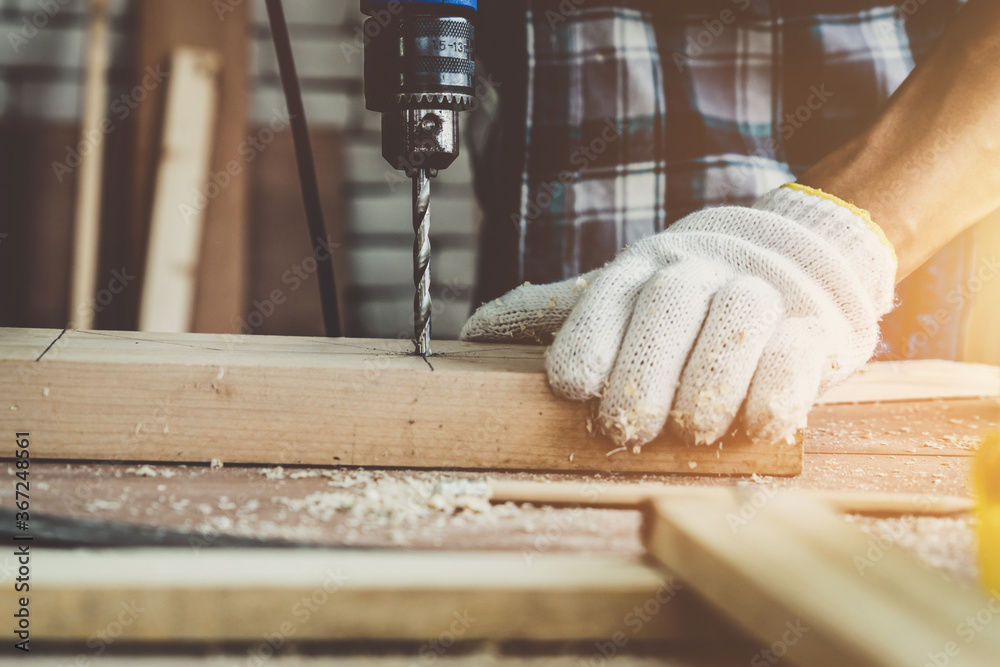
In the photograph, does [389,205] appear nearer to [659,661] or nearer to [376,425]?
[376,425]

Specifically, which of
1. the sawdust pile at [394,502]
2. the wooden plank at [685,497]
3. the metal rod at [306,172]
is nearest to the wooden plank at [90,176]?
the metal rod at [306,172]

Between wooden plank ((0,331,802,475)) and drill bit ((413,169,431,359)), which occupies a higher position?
drill bit ((413,169,431,359))

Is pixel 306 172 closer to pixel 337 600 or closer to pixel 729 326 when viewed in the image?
pixel 729 326

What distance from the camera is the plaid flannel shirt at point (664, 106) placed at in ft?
4.68

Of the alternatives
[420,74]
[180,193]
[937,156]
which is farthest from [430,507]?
[180,193]

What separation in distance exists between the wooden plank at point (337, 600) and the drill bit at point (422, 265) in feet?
1.49

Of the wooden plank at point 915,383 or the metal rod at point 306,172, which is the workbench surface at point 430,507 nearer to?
the wooden plank at point 915,383

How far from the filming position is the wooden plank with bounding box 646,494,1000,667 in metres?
0.39

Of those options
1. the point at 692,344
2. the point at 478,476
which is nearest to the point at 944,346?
the point at 692,344

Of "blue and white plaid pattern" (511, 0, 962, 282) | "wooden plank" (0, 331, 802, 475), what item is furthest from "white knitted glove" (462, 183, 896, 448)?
"blue and white plaid pattern" (511, 0, 962, 282)

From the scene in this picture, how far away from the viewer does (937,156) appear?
1.03 m

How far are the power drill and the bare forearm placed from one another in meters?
0.54

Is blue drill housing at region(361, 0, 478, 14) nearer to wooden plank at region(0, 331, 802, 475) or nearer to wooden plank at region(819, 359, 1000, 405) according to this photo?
wooden plank at region(0, 331, 802, 475)

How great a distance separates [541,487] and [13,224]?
210cm
